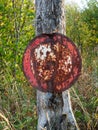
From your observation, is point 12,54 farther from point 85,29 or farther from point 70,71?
point 85,29

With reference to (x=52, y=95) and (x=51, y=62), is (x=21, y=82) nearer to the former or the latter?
(x=52, y=95)

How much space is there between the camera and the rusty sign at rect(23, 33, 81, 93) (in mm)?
1767

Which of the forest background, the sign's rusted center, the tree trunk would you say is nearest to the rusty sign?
the sign's rusted center

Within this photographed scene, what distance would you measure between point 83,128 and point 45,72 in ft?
7.50

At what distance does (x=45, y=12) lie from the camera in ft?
6.43

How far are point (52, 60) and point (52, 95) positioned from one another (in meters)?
0.26

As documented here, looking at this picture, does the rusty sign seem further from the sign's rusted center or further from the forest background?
the forest background

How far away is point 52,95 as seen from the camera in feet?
6.42

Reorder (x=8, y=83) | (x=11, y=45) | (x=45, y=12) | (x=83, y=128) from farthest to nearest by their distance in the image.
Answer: (x=11, y=45)
(x=8, y=83)
(x=83, y=128)
(x=45, y=12)

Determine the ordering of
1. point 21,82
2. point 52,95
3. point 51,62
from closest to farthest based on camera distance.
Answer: point 51,62
point 52,95
point 21,82

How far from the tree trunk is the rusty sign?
18 cm

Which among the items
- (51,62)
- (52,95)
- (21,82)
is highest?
(51,62)

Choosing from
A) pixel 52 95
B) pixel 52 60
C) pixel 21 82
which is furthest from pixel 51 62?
pixel 21 82

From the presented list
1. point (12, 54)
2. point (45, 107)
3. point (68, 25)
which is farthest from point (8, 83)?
point (68, 25)
